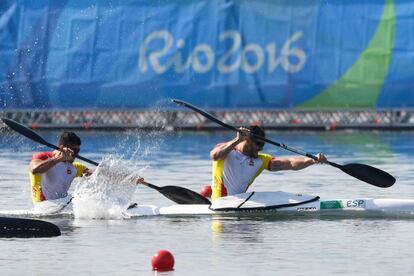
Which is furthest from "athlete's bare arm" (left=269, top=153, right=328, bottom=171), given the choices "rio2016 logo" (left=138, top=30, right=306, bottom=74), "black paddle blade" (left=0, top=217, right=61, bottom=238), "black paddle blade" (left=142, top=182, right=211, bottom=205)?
"rio2016 logo" (left=138, top=30, right=306, bottom=74)

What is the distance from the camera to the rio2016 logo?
162 ft

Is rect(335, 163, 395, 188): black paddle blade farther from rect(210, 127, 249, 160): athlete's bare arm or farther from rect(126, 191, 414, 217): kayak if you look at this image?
rect(210, 127, 249, 160): athlete's bare arm

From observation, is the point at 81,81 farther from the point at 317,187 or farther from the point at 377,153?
the point at 317,187


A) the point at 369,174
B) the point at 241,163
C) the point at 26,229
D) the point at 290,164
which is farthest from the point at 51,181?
the point at 369,174

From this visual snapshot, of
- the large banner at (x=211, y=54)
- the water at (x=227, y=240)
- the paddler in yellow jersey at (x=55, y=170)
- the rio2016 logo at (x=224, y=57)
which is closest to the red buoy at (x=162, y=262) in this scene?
the water at (x=227, y=240)

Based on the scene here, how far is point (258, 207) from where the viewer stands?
88.8 feet

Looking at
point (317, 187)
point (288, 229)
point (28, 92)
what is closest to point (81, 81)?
point (28, 92)

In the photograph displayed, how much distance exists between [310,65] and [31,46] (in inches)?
355

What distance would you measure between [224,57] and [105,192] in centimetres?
2263

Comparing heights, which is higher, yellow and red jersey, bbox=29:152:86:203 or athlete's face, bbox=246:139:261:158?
athlete's face, bbox=246:139:261:158

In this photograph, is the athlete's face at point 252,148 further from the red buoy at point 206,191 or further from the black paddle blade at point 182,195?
the red buoy at point 206,191

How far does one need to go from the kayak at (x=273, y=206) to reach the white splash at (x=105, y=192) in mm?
311

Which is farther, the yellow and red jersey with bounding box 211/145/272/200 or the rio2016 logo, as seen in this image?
the rio2016 logo

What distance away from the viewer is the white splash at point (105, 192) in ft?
88.6
